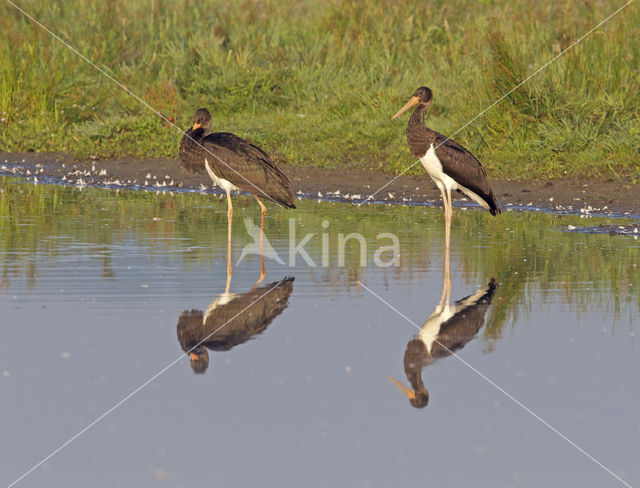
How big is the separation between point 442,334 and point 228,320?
1.42m

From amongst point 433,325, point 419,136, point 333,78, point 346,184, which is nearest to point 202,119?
point 419,136

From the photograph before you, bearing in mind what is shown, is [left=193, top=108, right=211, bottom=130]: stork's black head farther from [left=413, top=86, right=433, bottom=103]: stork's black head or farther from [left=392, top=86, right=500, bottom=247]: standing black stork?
[left=413, top=86, right=433, bottom=103]: stork's black head

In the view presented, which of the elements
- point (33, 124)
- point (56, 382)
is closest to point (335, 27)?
point (33, 124)

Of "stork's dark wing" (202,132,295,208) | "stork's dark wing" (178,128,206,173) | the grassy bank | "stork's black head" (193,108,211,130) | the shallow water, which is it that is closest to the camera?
the shallow water

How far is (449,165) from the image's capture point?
12875mm

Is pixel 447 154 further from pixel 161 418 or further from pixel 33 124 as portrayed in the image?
pixel 33 124

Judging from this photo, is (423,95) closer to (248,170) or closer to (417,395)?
(248,170)

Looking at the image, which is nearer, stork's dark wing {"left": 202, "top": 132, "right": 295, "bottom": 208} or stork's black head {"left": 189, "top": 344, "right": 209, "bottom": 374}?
stork's black head {"left": 189, "top": 344, "right": 209, "bottom": 374}

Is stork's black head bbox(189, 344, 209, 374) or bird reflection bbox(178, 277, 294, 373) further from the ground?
bird reflection bbox(178, 277, 294, 373)

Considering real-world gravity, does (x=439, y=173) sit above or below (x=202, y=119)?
below

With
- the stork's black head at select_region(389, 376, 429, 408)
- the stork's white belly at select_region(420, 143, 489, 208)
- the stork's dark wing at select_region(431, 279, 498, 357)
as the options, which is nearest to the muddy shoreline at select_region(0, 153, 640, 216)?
the stork's white belly at select_region(420, 143, 489, 208)

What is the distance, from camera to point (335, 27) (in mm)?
22594

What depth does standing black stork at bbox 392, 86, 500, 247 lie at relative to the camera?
1284cm

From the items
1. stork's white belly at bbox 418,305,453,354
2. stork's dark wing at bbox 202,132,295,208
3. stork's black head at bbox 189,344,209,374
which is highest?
stork's dark wing at bbox 202,132,295,208
